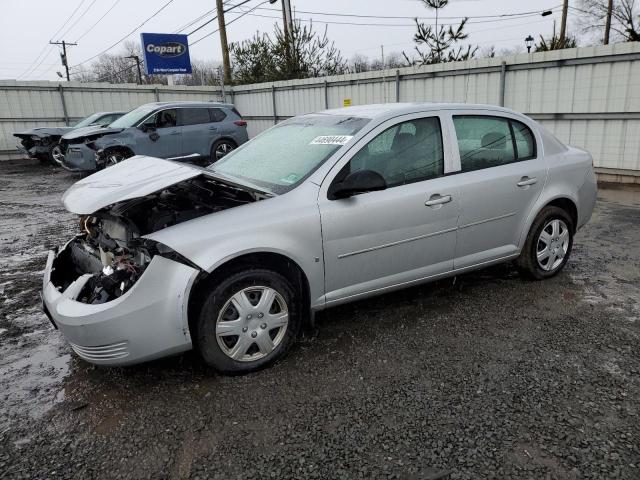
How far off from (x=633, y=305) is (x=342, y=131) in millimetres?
2749

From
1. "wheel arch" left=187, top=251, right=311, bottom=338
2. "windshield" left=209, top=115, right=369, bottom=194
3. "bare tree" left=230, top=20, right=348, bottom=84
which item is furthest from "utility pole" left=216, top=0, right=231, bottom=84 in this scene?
"wheel arch" left=187, top=251, right=311, bottom=338

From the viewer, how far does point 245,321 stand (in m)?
2.99

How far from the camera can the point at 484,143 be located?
4012 millimetres

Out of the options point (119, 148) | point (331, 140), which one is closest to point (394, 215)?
point (331, 140)

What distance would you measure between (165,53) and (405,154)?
20.6 m

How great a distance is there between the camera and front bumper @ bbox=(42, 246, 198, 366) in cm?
266

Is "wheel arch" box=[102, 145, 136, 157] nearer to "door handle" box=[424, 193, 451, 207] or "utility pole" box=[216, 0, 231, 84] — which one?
"door handle" box=[424, 193, 451, 207]

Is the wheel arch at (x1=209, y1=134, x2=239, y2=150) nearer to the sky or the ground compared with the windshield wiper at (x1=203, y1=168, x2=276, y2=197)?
nearer to the ground

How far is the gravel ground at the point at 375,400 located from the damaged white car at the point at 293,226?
316 mm

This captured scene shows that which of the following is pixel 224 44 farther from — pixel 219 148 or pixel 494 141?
pixel 494 141

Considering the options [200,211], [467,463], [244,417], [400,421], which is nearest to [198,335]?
[244,417]

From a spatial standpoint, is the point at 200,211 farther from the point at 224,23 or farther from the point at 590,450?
the point at 224,23

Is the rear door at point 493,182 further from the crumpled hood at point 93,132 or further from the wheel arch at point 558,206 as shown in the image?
the crumpled hood at point 93,132

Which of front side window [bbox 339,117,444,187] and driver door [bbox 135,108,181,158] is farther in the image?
driver door [bbox 135,108,181,158]
